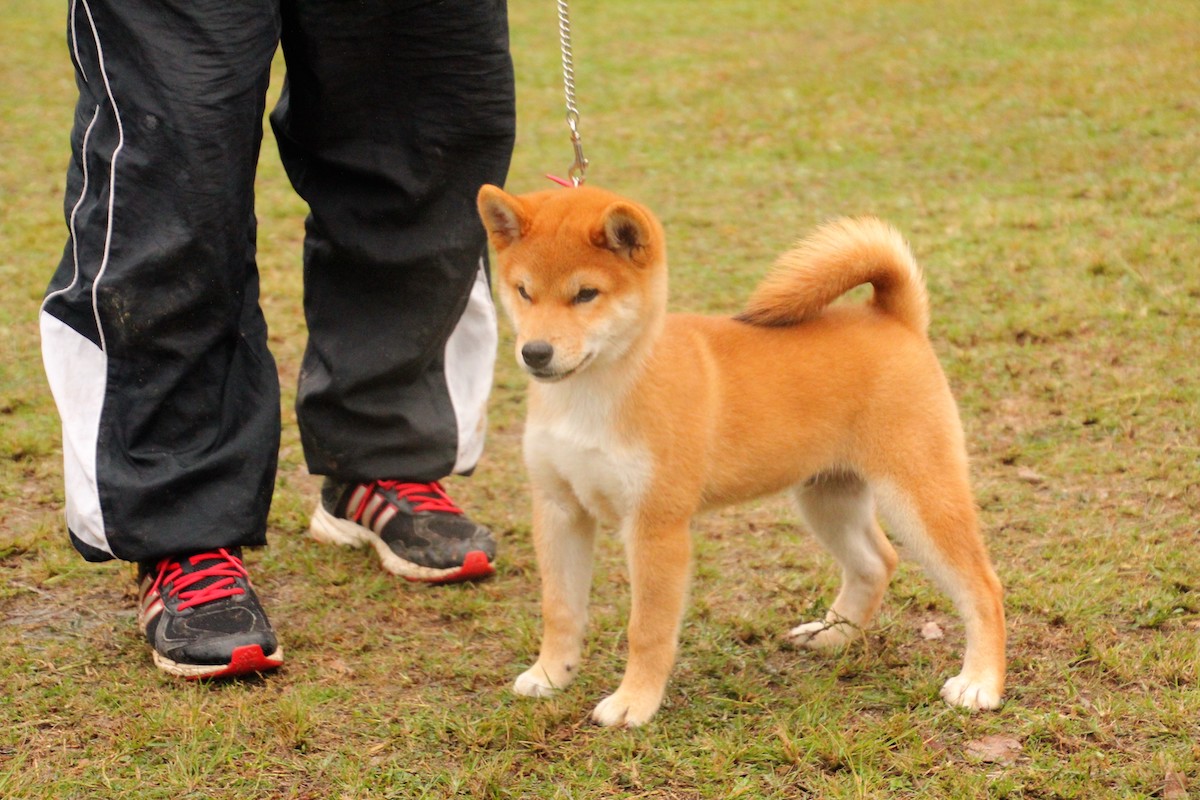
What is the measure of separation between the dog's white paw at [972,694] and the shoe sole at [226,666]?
1476 millimetres

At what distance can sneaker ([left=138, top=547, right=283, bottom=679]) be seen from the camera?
9.29 ft

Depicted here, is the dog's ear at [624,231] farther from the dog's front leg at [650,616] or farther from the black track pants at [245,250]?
the black track pants at [245,250]

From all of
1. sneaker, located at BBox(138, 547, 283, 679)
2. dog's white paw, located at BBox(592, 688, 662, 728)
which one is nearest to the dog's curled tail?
dog's white paw, located at BBox(592, 688, 662, 728)

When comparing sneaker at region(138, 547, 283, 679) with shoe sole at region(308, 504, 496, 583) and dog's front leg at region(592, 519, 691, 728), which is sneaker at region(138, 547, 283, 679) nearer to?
shoe sole at region(308, 504, 496, 583)

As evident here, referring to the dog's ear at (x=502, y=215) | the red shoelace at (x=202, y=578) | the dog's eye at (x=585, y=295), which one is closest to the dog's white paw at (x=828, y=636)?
the dog's eye at (x=585, y=295)

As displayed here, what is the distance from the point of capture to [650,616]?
2680mm

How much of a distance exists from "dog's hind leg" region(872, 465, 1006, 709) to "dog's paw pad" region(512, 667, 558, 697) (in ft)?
2.71

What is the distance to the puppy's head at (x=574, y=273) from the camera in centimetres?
253

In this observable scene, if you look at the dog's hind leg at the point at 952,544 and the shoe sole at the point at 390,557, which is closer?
the dog's hind leg at the point at 952,544

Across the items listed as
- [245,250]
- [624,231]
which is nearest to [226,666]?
[245,250]

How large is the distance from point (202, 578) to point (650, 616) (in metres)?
1.06

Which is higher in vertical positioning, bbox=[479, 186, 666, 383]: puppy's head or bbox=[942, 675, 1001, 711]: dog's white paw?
bbox=[479, 186, 666, 383]: puppy's head

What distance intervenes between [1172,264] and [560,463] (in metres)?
3.64

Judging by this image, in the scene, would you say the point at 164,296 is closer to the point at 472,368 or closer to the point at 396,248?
the point at 396,248
